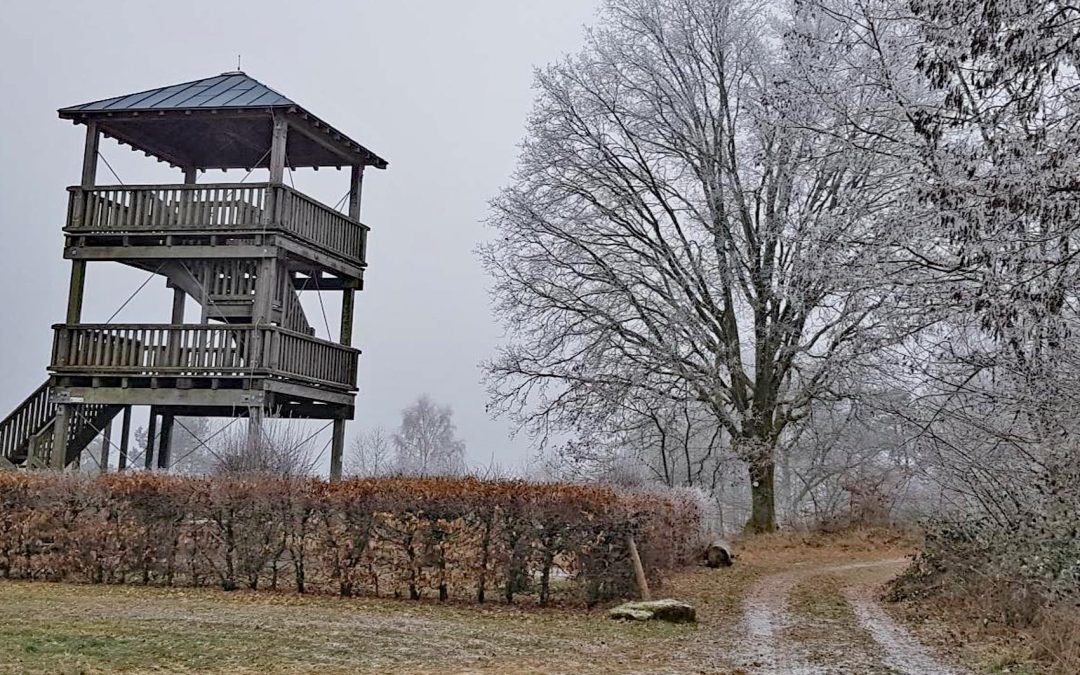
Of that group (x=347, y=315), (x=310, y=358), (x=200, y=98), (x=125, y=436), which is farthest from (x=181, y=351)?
(x=200, y=98)

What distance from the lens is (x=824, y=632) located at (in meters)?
9.97

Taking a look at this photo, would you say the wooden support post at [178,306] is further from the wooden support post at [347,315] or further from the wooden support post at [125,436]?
the wooden support post at [347,315]

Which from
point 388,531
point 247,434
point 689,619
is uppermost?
point 247,434

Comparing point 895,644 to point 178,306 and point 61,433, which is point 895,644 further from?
point 178,306

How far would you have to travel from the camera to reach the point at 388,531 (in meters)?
11.3

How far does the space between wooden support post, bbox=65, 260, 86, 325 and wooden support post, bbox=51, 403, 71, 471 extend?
1.63 metres

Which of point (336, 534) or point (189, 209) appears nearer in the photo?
point (336, 534)

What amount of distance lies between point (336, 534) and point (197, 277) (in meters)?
8.33

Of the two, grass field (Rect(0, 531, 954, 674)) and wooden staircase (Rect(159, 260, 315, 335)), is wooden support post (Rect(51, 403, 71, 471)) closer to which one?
wooden staircase (Rect(159, 260, 315, 335))

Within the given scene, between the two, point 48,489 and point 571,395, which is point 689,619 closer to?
point 48,489

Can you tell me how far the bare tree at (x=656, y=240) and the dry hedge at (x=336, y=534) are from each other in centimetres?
766

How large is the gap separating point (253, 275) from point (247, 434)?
10.8ft

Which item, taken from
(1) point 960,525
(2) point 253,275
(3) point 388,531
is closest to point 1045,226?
(1) point 960,525

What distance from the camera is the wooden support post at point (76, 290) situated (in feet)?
57.3
